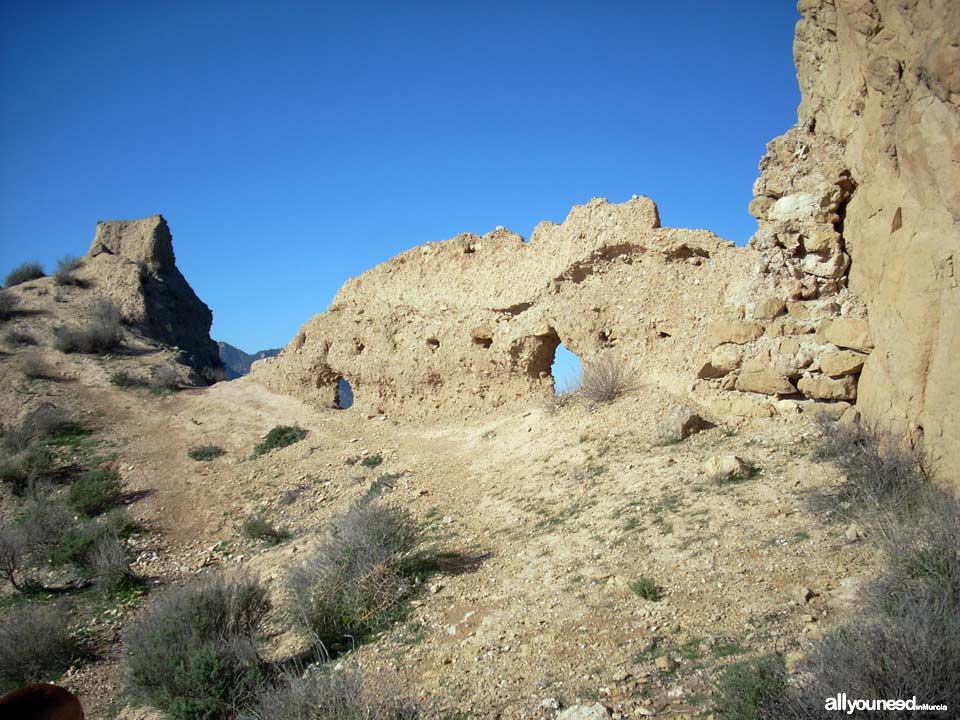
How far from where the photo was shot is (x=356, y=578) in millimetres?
6246

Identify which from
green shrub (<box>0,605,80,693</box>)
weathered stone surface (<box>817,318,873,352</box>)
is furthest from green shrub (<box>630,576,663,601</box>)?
green shrub (<box>0,605,80,693</box>)

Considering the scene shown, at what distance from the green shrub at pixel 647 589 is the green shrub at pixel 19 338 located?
1861 cm

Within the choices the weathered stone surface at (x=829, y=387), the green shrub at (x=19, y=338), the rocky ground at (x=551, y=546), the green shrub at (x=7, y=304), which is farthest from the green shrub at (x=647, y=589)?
the green shrub at (x=7, y=304)

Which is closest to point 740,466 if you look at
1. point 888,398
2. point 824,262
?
point 888,398

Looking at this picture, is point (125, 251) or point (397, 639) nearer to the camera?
point (397, 639)

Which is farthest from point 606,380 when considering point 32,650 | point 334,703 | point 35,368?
point 35,368

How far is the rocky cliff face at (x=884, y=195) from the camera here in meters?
5.29

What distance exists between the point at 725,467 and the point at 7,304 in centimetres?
2107

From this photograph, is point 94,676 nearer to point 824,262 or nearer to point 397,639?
point 397,639

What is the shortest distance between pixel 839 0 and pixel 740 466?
5.01 metres

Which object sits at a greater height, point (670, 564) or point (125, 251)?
point (125, 251)

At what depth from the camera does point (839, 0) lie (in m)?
6.38

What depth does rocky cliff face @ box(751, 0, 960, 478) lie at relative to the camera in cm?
Result: 529

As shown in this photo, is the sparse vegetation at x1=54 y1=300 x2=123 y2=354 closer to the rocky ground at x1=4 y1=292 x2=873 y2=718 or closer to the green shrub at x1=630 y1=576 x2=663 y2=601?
the rocky ground at x1=4 y1=292 x2=873 y2=718
